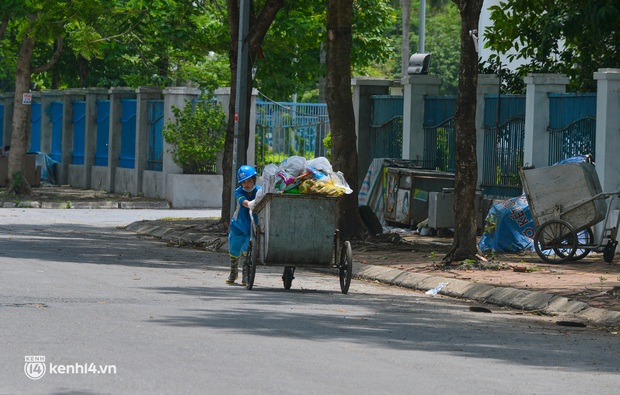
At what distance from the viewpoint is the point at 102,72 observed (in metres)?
45.2

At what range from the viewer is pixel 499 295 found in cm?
1464

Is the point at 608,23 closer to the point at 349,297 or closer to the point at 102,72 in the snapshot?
the point at 349,297

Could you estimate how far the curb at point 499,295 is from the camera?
1314 cm

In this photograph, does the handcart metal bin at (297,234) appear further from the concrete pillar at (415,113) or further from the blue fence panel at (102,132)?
the blue fence panel at (102,132)

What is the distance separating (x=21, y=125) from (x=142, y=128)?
10.8 ft

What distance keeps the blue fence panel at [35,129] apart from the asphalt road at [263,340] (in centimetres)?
2782

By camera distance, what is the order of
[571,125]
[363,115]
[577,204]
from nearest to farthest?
[577,204]
[571,125]
[363,115]

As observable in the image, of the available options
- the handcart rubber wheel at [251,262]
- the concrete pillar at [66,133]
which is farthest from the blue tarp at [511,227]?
the concrete pillar at [66,133]

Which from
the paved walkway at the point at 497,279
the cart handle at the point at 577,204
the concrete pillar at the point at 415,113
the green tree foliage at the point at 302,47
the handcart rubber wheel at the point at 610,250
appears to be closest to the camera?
the paved walkway at the point at 497,279

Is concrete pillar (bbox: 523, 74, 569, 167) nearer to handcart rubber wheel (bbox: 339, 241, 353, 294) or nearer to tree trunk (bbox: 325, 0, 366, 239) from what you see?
tree trunk (bbox: 325, 0, 366, 239)

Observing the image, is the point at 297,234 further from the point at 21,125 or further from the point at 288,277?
the point at 21,125

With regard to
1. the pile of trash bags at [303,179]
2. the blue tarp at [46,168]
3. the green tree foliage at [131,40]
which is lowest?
the blue tarp at [46,168]

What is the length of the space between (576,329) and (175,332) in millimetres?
4384

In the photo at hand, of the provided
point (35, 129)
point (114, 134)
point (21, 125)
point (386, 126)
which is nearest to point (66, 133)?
point (114, 134)
